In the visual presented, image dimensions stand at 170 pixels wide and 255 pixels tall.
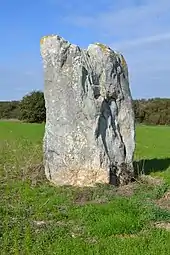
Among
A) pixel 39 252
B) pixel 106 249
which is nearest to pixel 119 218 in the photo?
pixel 106 249

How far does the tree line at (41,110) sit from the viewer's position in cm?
5624

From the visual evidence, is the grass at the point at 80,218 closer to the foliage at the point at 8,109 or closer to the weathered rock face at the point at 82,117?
the weathered rock face at the point at 82,117

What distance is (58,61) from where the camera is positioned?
1455 cm

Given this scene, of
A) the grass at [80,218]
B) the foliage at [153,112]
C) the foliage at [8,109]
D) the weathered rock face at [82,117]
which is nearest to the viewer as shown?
the grass at [80,218]

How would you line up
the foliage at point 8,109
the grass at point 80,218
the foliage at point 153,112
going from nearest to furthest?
the grass at point 80,218, the foliage at point 153,112, the foliage at point 8,109

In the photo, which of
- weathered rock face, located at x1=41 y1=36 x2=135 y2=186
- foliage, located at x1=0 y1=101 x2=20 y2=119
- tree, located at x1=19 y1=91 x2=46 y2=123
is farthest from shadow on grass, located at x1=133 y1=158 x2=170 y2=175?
foliage, located at x1=0 y1=101 x2=20 y2=119

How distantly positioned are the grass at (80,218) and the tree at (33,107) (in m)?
40.9

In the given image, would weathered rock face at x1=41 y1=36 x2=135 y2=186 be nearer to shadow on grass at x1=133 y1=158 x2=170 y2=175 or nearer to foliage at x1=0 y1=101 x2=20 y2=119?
shadow on grass at x1=133 y1=158 x2=170 y2=175

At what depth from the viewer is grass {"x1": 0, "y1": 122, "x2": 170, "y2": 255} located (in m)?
8.02

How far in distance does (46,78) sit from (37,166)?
9.59ft

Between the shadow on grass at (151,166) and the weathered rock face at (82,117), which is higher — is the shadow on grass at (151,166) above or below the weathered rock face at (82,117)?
below

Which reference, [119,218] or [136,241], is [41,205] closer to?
[119,218]

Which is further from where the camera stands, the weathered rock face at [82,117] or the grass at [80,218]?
the weathered rock face at [82,117]

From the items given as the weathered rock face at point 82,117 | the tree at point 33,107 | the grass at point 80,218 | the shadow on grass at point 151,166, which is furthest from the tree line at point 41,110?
the grass at point 80,218
